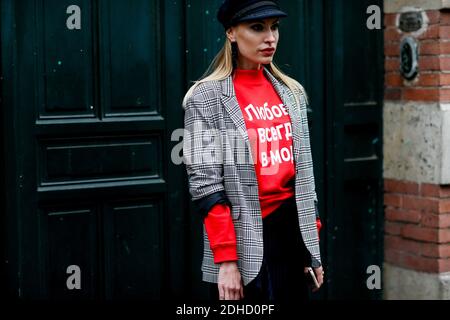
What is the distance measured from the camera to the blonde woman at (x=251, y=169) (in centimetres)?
351

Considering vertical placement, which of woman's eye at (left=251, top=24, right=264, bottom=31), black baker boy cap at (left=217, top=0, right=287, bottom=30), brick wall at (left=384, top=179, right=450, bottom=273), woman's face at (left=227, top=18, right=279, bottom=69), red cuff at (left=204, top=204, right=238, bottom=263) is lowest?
brick wall at (left=384, top=179, right=450, bottom=273)

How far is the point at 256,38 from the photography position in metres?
3.63

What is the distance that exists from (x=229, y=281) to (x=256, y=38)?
1.01 metres

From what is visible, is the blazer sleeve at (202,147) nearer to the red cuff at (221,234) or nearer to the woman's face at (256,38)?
the red cuff at (221,234)

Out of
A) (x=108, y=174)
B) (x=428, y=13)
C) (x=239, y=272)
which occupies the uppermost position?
(x=428, y=13)

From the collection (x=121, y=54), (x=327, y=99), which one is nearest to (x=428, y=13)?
(x=327, y=99)

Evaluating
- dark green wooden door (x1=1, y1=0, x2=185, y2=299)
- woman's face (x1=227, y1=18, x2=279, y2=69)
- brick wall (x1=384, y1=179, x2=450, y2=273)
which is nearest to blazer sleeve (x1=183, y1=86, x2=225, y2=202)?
woman's face (x1=227, y1=18, x2=279, y2=69)

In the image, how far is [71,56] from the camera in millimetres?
4578

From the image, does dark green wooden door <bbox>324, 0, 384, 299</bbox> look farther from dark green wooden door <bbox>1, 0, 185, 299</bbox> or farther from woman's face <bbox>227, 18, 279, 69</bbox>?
woman's face <bbox>227, 18, 279, 69</bbox>

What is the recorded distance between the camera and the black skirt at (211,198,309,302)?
362 centimetres

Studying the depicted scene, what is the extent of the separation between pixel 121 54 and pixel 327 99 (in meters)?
1.37

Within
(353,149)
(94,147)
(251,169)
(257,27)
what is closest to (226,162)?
(251,169)

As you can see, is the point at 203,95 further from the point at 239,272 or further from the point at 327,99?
the point at 327,99

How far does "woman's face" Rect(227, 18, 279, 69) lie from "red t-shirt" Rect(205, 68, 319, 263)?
0.10 m
